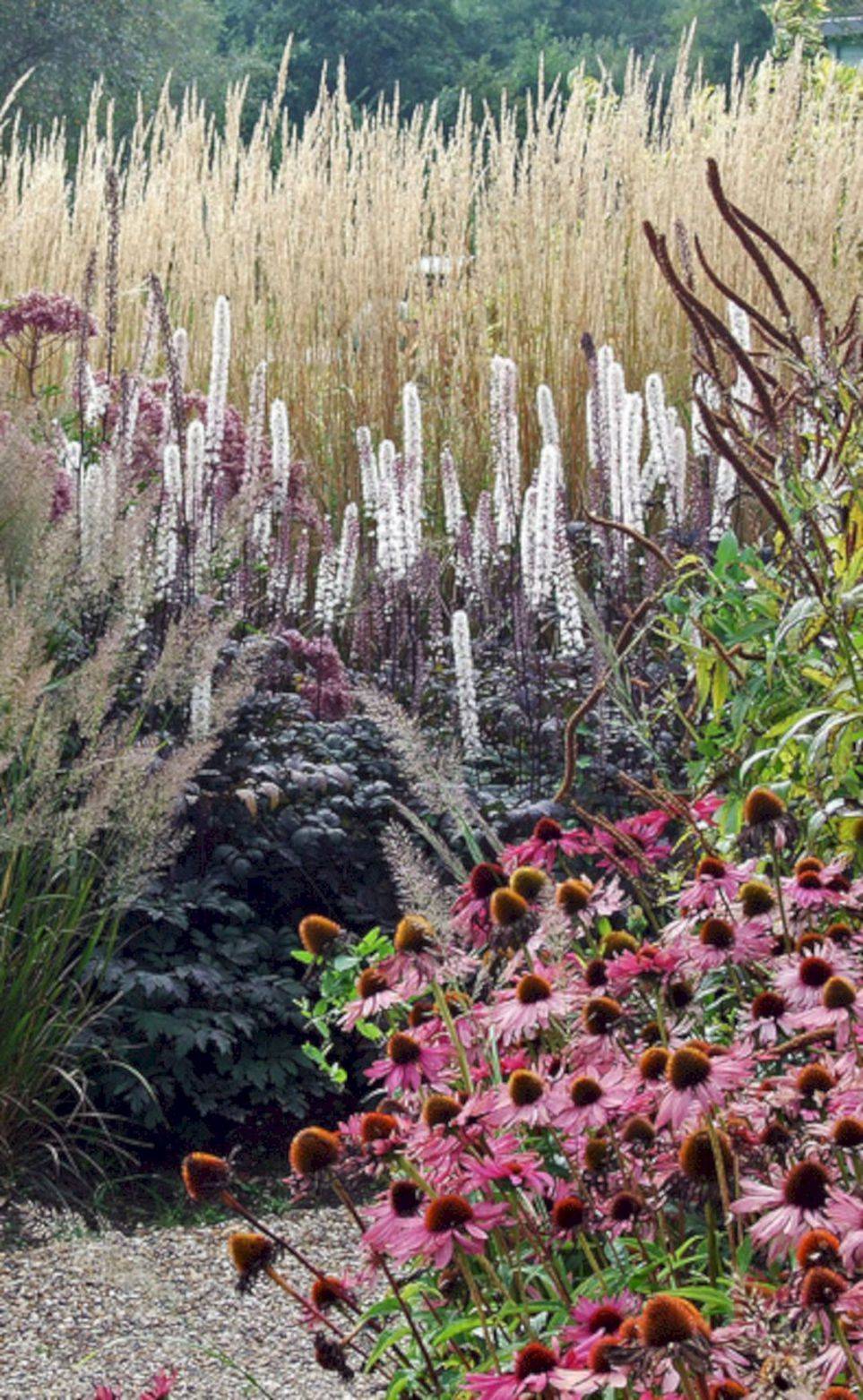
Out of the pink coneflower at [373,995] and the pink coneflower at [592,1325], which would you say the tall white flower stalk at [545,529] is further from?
the pink coneflower at [592,1325]

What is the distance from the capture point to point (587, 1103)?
143 centimetres

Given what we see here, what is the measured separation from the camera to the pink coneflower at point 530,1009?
1.48 meters

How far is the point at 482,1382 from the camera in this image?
1.25 meters

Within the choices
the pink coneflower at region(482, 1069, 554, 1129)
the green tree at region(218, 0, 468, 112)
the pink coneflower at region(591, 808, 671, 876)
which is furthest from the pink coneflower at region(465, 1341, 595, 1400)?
the green tree at region(218, 0, 468, 112)

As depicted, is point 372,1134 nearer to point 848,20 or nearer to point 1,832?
point 1,832

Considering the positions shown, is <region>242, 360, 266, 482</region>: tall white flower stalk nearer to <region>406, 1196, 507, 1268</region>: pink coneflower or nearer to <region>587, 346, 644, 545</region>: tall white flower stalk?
<region>587, 346, 644, 545</region>: tall white flower stalk

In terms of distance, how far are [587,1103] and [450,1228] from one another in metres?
0.16

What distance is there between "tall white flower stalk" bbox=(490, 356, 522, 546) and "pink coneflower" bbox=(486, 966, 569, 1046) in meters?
3.28

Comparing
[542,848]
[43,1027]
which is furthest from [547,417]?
[542,848]

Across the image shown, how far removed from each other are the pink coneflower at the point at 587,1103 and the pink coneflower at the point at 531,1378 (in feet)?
0.70

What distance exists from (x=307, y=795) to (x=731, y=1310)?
2.37 meters

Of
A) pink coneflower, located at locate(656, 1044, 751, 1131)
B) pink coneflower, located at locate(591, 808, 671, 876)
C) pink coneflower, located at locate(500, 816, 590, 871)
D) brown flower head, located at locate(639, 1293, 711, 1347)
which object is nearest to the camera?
brown flower head, located at locate(639, 1293, 711, 1347)

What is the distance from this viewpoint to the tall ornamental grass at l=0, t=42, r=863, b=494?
20.8 feet

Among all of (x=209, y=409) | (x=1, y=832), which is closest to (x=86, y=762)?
(x=1, y=832)
